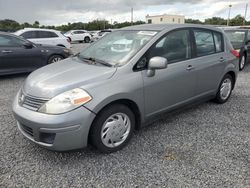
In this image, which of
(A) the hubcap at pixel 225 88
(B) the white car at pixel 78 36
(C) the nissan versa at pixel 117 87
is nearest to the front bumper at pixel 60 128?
(C) the nissan versa at pixel 117 87

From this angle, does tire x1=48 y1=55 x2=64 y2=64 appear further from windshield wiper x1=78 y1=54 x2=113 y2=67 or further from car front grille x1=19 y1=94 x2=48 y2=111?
car front grille x1=19 y1=94 x2=48 y2=111

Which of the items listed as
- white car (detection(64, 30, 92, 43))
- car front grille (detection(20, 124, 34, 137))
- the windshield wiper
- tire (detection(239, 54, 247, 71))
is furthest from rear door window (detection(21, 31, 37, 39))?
white car (detection(64, 30, 92, 43))

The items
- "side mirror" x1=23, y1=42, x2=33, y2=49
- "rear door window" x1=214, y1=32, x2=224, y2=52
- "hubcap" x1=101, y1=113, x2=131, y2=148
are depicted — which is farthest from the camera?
"side mirror" x1=23, y1=42, x2=33, y2=49

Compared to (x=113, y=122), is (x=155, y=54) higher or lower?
higher

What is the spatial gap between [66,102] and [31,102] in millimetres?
466

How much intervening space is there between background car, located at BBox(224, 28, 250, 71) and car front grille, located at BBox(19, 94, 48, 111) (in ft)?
23.4

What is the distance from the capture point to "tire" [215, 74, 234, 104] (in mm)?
4308

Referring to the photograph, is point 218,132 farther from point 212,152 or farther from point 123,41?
point 123,41

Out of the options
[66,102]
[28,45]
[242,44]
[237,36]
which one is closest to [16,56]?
[28,45]

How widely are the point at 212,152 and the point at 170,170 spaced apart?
70 centimetres

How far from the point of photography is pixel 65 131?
7.62 feet

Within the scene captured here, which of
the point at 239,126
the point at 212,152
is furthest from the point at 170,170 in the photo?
the point at 239,126

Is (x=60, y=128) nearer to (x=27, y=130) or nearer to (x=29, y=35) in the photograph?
(x=27, y=130)

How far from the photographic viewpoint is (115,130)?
8.95 feet
